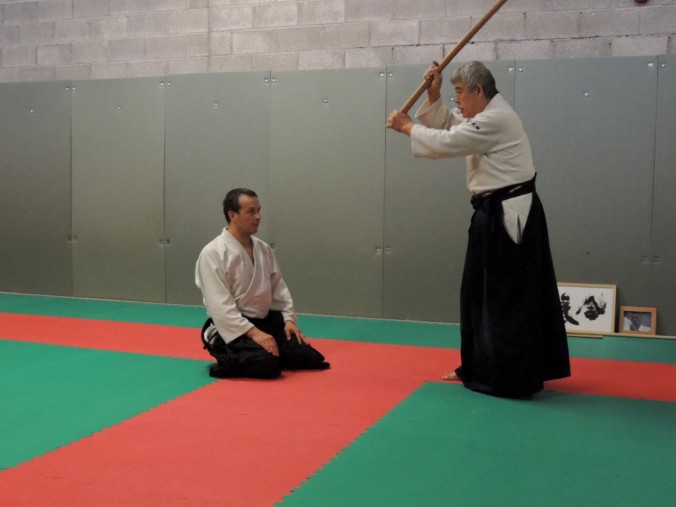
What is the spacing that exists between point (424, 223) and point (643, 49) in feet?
7.50

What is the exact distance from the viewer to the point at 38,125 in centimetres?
796

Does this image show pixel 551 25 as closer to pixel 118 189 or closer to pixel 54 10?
pixel 118 189

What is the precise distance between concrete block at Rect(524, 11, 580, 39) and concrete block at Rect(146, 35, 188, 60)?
3.37 m

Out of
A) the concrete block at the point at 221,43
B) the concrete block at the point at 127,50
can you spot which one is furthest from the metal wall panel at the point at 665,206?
the concrete block at the point at 127,50

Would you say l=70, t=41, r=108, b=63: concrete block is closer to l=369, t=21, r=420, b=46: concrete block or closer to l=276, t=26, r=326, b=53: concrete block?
l=276, t=26, r=326, b=53: concrete block

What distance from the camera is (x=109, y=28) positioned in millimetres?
7977

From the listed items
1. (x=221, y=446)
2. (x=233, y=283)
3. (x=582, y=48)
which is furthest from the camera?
(x=582, y=48)

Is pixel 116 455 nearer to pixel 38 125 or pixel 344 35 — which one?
pixel 344 35

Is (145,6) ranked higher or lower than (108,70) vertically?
higher

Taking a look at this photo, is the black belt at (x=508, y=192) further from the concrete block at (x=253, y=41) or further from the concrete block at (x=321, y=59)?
the concrete block at (x=253, y=41)

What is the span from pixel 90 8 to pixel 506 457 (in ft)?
22.6

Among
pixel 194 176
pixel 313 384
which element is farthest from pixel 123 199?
pixel 313 384

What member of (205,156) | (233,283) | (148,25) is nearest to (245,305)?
(233,283)

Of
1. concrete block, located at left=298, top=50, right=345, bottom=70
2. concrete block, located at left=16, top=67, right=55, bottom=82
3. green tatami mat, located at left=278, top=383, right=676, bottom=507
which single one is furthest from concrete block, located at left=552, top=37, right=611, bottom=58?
concrete block, located at left=16, top=67, right=55, bottom=82
